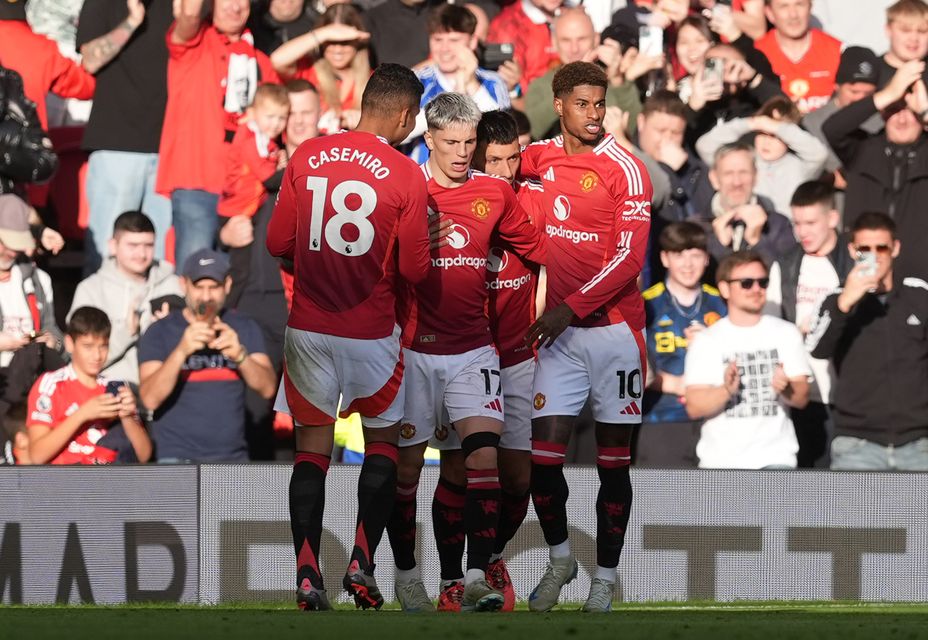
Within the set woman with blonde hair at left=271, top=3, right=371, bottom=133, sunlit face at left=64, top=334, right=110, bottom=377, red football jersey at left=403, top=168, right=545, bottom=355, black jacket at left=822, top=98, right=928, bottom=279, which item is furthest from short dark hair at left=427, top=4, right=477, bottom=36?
red football jersey at left=403, top=168, right=545, bottom=355

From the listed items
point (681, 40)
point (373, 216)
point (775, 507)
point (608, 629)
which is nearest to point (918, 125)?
point (681, 40)

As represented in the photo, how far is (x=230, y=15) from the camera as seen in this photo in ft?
38.8

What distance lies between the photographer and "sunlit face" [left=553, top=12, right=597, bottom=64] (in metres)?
11.8

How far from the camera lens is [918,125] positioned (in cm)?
1176

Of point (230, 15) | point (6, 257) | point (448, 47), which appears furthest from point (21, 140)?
→ point (448, 47)

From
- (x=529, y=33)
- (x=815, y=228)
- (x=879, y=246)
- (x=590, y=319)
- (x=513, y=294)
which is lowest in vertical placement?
(x=590, y=319)

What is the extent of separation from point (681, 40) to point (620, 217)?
189 inches

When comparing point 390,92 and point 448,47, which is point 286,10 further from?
point 390,92

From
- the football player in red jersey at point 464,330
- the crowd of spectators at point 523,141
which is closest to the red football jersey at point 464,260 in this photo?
the football player in red jersey at point 464,330

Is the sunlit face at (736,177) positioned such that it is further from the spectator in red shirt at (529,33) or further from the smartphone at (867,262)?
the spectator in red shirt at (529,33)

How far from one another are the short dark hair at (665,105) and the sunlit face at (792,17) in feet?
4.59

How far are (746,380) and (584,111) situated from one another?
3.31 m

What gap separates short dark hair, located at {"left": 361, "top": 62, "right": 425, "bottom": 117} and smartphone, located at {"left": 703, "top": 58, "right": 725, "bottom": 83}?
520cm

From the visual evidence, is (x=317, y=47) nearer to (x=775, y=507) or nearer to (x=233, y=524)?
(x=233, y=524)
